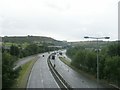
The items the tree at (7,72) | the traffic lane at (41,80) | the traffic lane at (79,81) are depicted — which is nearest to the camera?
the tree at (7,72)

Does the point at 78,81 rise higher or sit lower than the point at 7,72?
lower

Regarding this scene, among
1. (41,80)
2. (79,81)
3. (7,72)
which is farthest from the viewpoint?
(79,81)

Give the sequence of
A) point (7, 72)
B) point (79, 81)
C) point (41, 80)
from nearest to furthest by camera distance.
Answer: point (7, 72)
point (41, 80)
point (79, 81)

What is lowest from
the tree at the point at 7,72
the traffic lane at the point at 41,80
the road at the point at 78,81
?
the road at the point at 78,81

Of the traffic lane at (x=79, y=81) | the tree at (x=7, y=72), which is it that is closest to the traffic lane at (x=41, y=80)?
the traffic lane at (x=79, y=81)

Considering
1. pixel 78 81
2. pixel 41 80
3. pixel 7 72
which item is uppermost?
pixel 7 72

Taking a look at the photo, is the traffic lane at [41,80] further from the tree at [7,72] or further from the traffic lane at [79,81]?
the tree at [7,72]

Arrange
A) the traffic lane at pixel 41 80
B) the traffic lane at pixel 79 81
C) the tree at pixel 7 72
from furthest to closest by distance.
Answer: the traffic lane at pixel 79 81 → the traffic lane at pixel 41 80 → the tree at pixel 7 72

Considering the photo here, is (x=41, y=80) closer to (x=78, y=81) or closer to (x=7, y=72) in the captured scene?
(x=78, y=81)

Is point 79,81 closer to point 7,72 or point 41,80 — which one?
point 41,80

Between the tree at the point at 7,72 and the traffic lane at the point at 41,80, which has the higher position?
the tree at the point at 7,72

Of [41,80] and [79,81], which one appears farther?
[79,81]

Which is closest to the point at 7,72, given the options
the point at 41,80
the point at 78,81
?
the point at 41,80

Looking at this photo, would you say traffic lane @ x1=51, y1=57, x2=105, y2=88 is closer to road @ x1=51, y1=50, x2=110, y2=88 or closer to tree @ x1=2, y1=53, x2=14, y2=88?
road @ x1=51, y1=50, x2=110, y2=88
